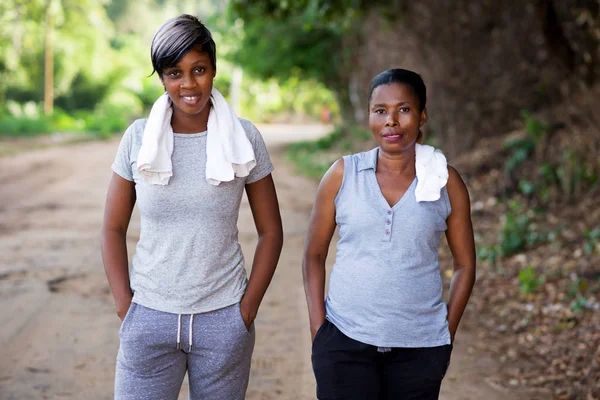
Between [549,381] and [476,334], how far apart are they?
1.07 metres

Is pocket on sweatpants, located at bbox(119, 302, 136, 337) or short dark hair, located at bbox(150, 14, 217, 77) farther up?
short dark hair, located at bbox(150, 14, 217, 77)

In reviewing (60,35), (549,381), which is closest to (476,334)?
(549,381)

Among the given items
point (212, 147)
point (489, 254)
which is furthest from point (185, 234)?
point (489, 254)

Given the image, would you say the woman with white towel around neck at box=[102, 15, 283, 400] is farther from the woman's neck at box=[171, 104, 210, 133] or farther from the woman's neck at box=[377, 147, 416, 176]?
the woman's neck at box=[377, 147, 416, 176]

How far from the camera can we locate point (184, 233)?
2604 millimetres

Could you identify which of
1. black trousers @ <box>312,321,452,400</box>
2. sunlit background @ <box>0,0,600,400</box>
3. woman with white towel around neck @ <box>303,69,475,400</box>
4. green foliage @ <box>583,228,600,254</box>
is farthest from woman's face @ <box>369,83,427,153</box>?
green foliage @ <box>583,228,600,254</box>

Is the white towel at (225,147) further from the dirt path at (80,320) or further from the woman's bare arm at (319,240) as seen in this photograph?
the dirt path at (80,320)

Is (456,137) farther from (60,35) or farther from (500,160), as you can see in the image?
(60,35)

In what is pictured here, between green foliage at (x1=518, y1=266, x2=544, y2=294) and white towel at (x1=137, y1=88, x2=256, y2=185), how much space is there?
4.63 metres

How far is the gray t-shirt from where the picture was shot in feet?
8.54

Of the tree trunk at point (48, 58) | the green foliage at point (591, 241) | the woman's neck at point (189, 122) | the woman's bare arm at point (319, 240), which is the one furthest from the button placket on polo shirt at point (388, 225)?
the tree trunk at point (48, 58)

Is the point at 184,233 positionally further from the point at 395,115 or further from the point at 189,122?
the point at 395,115

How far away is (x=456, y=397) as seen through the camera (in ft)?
15.3

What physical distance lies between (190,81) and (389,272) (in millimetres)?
904
